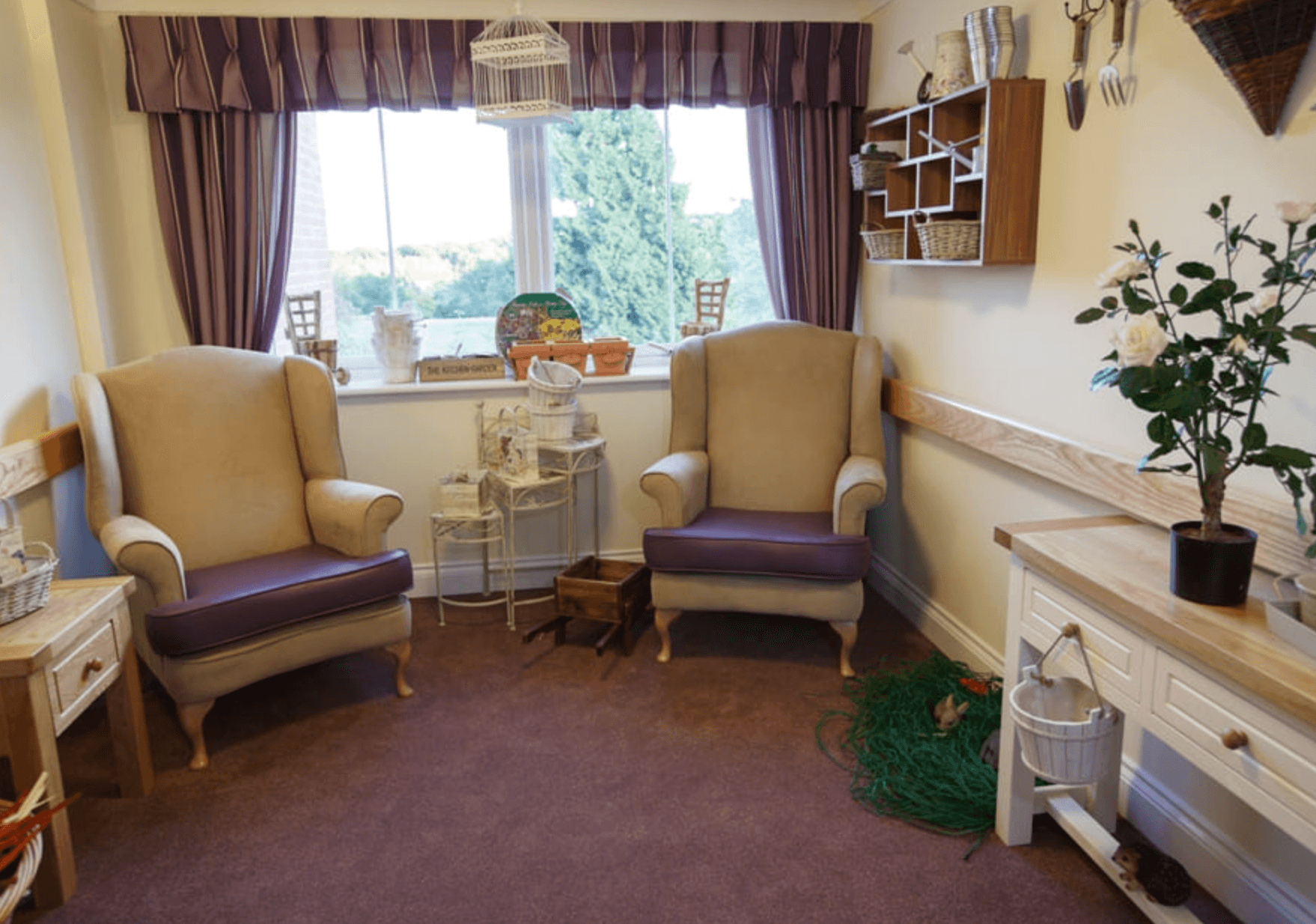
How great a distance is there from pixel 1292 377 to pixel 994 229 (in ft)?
3.18

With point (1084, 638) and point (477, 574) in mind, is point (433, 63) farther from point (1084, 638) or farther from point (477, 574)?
point (1084, 638)

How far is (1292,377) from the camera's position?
180 cm

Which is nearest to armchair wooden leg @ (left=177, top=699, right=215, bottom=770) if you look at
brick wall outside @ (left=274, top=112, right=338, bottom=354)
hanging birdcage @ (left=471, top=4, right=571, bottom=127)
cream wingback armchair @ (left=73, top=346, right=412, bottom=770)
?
cream wingback armchair @ (left=73, top=346, right=412, bottom=770)

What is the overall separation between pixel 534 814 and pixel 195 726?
39.4 inches

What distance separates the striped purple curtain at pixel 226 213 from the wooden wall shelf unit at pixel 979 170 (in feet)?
7.23

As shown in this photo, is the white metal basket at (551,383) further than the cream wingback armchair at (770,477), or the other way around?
the white metal basket at (551,383)

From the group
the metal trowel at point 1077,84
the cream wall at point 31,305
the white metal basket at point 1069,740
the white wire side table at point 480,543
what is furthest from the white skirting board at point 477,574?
the metal trowel at point 1077,84

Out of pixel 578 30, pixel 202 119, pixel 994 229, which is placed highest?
pixel 578 30

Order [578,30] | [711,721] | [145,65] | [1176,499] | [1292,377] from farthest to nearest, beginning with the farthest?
1. [578,30]
2. [145,65]
3. [711,721]
4. [1176,499]
5. [1292,377]

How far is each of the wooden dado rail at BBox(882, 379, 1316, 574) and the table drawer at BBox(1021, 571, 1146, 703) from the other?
1.07 feet

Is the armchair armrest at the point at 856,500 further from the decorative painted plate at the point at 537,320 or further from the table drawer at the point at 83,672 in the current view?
the table drawer at the point at 83,672

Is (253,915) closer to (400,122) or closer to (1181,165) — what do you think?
(1181,165)

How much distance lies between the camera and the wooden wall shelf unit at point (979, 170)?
254 centimetres

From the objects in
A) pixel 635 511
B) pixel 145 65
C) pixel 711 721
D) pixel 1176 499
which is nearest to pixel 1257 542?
pixel 1176 499
